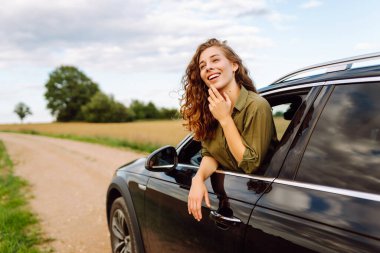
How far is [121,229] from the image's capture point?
3742mm

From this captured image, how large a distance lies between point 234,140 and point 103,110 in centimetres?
7591

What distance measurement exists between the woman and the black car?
79mm

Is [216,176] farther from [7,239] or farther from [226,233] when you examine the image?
[7,239]

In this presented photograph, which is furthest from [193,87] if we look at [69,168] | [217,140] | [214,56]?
[69,168]

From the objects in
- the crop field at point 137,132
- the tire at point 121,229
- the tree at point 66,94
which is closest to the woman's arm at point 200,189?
the tire at point 121,229

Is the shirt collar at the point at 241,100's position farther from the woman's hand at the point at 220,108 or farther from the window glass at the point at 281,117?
the window glass at the point at 281,117

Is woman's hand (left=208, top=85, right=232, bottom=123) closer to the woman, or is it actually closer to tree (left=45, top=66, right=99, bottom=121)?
the woman

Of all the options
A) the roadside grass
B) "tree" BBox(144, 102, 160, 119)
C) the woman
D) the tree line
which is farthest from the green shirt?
"tree" BBox(144, 102, 160, 119)

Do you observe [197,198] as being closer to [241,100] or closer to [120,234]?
[241,100]

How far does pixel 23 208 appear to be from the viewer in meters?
6.88

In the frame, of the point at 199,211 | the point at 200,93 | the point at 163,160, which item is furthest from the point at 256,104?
the point at 163,160

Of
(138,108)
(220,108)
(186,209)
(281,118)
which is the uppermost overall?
(220,108)

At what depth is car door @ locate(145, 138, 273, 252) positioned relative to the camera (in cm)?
194

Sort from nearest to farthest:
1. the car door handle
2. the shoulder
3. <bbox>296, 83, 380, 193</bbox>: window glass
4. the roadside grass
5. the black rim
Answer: <bbox>296, 83, 380, 193</bbox>: window glass < the car door handle < the shoulder < the black rim < the roadside grass
